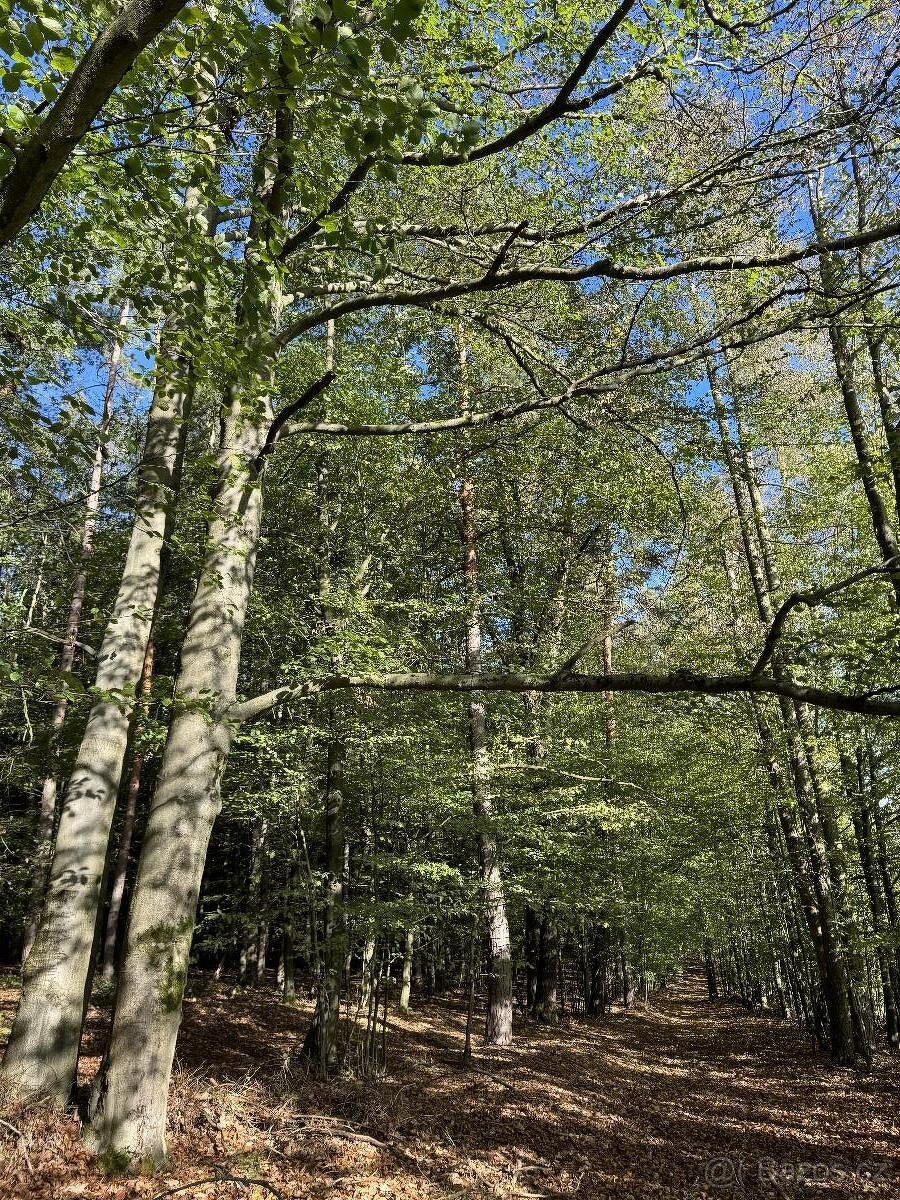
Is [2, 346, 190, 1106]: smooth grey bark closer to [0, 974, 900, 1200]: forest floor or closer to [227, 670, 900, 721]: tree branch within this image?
[0, 974, 900, 1200]: forest floor

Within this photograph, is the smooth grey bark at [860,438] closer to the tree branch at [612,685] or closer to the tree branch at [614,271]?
the tree branch at [614,271]

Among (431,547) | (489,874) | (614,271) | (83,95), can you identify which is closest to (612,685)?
(614,271)

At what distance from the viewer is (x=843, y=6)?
4.36 meters

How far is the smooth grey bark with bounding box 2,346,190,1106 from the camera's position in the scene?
531cm

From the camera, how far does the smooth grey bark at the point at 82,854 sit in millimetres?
5312

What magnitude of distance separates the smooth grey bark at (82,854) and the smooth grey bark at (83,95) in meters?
2.64

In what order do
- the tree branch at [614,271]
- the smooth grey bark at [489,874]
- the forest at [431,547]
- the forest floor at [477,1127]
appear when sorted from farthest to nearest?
1. the smooth grey bark at [489,874]
2. the forest floor at [477,1127]
3. the tree branch at [614,271]
4. the forest at [431,547]

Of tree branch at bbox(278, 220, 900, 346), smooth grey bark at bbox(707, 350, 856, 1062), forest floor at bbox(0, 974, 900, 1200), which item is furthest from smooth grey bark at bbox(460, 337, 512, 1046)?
tree branch at bbox(278, 220, 900, 346)

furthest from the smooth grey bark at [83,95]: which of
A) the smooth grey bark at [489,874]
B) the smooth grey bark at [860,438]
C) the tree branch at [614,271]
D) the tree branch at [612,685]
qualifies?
the smooth grey bark at [489,874]

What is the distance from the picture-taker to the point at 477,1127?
24.3 feet

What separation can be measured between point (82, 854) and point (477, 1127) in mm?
5132

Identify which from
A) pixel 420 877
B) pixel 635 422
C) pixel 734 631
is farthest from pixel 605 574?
pixel 635 422

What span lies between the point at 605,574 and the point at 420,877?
22.0 feet

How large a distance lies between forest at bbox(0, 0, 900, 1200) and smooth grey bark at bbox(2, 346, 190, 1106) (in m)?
0.03
